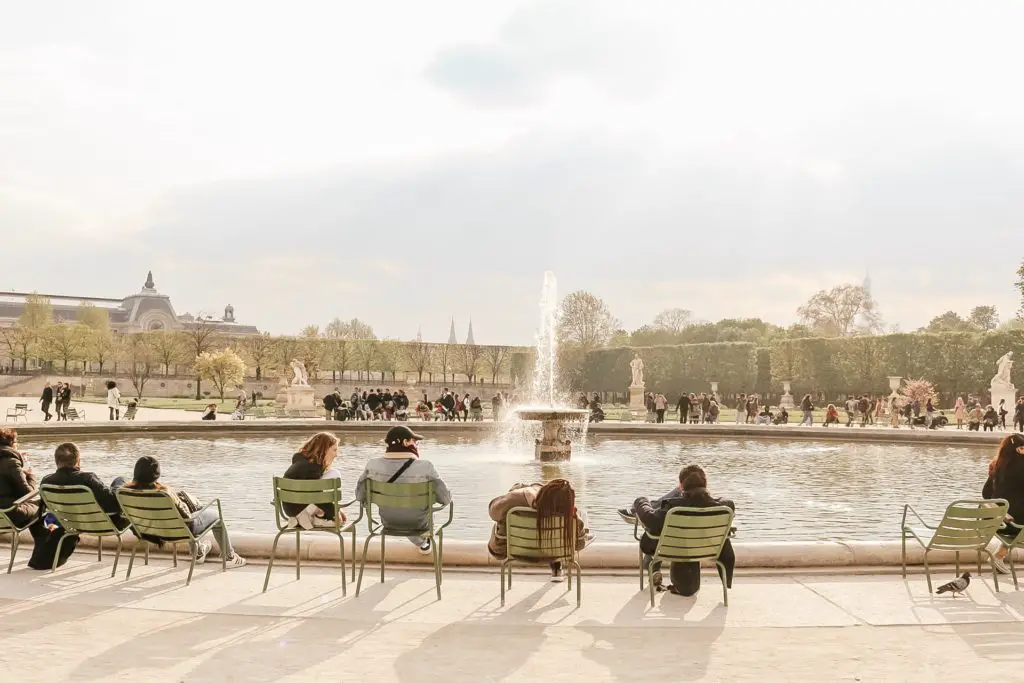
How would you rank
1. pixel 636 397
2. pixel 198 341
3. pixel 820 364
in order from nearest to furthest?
pixel 636 397, pixel 820 364, pixel 198 341

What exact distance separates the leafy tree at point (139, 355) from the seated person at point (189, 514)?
199 ft

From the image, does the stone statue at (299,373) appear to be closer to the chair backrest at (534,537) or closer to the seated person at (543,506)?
the seated person at (543,506)

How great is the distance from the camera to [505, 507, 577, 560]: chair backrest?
561 cm

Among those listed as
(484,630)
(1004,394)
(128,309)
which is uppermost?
(128,309)

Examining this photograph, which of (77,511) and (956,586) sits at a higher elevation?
(77,511)

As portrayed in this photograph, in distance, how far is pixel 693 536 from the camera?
5582mm

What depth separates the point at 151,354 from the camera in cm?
6575

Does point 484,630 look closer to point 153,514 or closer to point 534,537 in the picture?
point 534,537

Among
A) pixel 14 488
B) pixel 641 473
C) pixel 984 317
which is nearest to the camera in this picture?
pixel 14 488

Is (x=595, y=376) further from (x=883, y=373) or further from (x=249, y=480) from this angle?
(x=249, y=480)

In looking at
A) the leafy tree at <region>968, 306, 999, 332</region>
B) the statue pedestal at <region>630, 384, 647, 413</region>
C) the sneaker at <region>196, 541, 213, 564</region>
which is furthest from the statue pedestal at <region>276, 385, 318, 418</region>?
the leafy tree at <region>968, 306, 999, 332</region>

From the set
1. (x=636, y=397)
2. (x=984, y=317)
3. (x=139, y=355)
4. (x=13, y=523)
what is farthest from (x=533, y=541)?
(x=984, y=317)

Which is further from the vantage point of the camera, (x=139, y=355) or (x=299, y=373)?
(x=139, y=355)

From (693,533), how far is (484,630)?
4.79 feet
